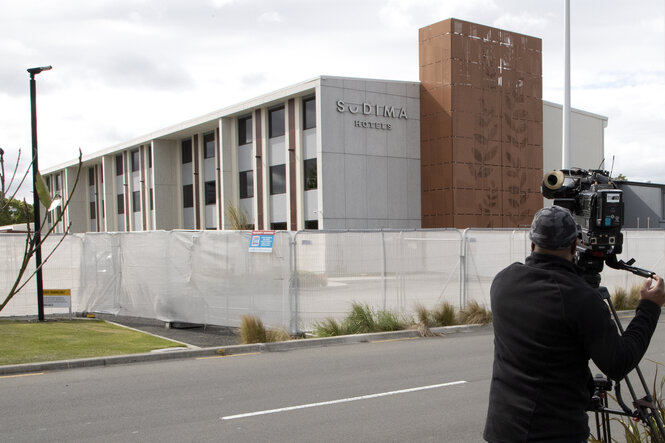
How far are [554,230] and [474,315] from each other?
Answer: 11.4m

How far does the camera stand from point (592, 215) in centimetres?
389

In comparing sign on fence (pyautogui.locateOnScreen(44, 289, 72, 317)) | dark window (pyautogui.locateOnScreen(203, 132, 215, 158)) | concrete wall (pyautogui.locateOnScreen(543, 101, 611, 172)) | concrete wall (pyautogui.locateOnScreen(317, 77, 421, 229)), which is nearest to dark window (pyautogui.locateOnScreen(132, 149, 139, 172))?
dark window (pyautogui.locateOnScreen(203, 132, 215, 158))

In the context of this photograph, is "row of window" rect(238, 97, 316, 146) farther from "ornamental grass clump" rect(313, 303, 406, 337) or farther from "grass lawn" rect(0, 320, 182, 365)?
"ornamental grass clump" rect(313, 303, 406, 337)

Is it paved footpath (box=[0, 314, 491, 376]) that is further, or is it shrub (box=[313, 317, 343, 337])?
shrub (box=[313, 317, 343, 337])

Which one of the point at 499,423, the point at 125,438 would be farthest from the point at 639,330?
the point at 125,438

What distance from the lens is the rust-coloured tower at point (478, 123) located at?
35.2m

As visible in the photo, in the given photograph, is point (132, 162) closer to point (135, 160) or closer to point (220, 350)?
point (135, 160)

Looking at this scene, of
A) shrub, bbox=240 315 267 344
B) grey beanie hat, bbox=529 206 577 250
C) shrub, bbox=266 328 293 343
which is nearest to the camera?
grey beanie hat, bbox=529 206 577 250

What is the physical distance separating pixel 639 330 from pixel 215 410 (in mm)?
5281

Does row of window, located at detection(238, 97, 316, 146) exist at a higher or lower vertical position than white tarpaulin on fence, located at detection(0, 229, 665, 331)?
higher

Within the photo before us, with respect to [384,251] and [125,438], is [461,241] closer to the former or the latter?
[384,251]

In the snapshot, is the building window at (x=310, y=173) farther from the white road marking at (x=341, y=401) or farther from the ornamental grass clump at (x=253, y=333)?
the white road marking at (x=341, y=401)

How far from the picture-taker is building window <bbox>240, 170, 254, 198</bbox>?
39625 mm

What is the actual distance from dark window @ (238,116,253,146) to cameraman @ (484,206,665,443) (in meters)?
37.3
